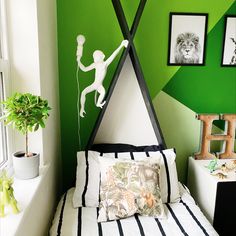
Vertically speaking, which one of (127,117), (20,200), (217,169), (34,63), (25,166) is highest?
(34,63)

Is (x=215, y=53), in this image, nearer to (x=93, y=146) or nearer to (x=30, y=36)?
(x=93, y=146)

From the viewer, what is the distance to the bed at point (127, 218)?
4.88ft

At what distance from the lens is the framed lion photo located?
2.20 m

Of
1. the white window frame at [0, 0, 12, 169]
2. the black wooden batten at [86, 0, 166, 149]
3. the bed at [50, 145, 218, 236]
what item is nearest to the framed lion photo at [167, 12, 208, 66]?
the black wooden batten at [86, 0, 166, 149]

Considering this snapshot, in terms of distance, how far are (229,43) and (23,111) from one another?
71.1 inches

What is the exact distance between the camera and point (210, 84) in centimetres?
234

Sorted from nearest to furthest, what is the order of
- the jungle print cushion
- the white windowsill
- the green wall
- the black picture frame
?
the white windowsill, the jungle print cushion, the green wall, the black picture frame

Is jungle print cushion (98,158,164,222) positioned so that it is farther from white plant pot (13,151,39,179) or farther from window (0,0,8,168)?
window (0,0,8,168)

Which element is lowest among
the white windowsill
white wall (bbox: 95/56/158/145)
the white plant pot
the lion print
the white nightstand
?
the white nightstand

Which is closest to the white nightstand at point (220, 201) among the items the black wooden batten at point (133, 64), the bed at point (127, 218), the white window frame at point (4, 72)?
the bed at point (127, 218)

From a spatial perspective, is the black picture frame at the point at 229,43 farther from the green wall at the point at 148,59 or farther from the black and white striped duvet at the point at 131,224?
the black and white striped duvet at the point at 131,224

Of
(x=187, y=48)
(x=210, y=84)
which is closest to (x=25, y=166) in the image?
(x=187, y=48)

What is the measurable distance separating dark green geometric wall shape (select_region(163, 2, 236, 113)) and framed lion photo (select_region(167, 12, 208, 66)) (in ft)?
0.20

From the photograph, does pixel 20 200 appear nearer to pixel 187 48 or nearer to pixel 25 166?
pixel 25 166
